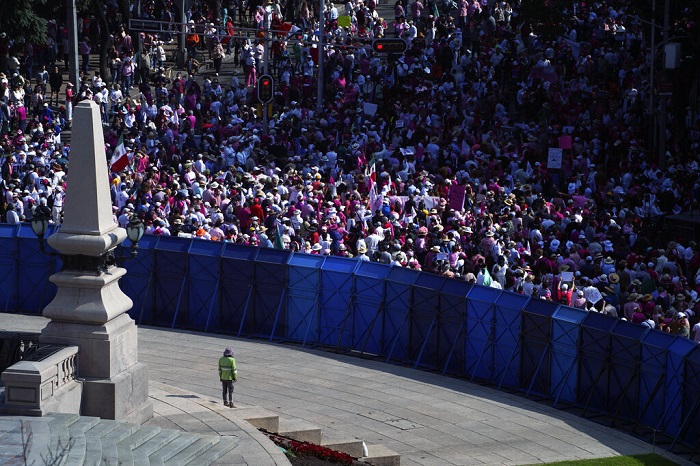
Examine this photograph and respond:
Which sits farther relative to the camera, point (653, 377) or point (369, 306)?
point (369, 306)

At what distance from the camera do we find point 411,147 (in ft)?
153

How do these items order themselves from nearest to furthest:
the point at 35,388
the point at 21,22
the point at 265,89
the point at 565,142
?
the point at 35,388, the point at 565,142, the point at 265,89, the point at 21,22

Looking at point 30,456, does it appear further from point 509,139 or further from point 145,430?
point 509,139

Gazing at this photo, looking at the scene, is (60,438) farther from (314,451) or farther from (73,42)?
(73,42)

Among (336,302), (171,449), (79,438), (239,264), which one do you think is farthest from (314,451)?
(239,264)

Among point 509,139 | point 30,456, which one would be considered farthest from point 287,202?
point 30,456

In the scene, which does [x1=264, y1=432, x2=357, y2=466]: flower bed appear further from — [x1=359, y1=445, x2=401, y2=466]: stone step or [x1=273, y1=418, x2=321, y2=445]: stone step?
[x1=273, y1=418, x2=321, y2=445]: stone step

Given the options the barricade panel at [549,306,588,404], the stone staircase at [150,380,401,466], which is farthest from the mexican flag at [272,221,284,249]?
the stone staircase at [150,380,401,466]

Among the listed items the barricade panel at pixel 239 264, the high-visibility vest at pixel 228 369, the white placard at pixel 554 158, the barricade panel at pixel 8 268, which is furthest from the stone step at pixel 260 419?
the white placard at pixel 554 158

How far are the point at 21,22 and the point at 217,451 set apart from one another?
32.6 metres

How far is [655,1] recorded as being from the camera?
47188mm

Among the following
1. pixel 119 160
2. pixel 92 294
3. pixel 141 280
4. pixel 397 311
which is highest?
pixel 119 160

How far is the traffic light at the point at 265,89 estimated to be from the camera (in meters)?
49.2

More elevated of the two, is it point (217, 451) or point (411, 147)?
point (411, 147)
